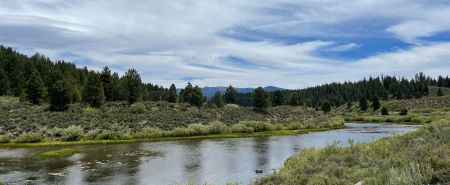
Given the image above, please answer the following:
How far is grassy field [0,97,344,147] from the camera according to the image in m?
59.0

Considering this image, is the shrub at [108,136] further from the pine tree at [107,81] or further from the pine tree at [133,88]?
the pine tree at [107,81]

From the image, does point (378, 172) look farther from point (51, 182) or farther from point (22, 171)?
point (22, 171)

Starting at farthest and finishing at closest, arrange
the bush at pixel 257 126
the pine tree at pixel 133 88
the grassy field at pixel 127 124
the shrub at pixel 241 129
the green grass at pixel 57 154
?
1. the pine tree at pixel 133 88
2. the bush at pixel 257 126
3. the shrub at pixel 241 129
4. the grassy field at pixel 127 124
5. the green grass at pixel 57 154

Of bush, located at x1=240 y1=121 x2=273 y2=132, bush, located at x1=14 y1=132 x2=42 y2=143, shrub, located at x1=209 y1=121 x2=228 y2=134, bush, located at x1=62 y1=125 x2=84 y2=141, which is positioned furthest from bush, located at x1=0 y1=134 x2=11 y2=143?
bush, located at x1=240 y1=121 x2=273 y2=132

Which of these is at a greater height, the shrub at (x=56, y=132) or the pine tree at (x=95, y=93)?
the pine tree at (x=95, y=93)

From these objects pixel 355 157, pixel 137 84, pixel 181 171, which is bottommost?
pixel 181 171

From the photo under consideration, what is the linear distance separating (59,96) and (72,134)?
23.3 metres

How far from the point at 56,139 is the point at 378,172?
51.4m

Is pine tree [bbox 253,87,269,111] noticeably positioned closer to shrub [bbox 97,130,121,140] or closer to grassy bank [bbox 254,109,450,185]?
shrub [bbox 97,130,121,140]

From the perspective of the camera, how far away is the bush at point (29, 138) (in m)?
56.4

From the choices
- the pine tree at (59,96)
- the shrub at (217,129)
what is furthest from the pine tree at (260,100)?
the pine tree at (59,96)

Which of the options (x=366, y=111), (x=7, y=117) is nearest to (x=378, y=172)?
(x=7, y=117)

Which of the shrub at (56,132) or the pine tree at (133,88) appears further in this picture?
the pine tree at (133,88)

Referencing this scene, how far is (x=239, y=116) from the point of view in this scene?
3469 inches
